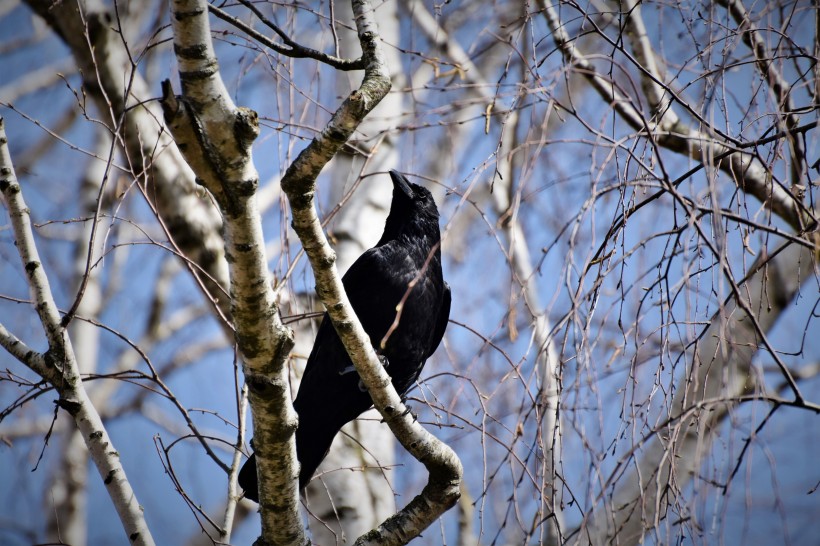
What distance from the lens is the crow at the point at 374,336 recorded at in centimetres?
338

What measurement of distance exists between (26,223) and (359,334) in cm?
108

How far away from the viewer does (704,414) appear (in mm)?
1593

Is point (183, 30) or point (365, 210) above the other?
point (365, 210)

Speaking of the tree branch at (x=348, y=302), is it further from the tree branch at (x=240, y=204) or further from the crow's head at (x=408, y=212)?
the crow's head at (x=408, y=212)

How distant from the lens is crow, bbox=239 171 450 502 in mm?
3375

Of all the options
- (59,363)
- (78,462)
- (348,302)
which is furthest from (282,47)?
(78,462)

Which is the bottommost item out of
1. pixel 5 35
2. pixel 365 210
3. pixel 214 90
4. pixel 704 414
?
pixel 704 414

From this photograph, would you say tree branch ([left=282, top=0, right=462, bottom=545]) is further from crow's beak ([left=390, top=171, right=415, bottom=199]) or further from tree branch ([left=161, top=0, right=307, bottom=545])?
crow's beak ([left=390, top=171, right=415, bottom=199])

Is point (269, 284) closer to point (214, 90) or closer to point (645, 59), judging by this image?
point (214, 90)

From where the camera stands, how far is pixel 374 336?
3.58 metres

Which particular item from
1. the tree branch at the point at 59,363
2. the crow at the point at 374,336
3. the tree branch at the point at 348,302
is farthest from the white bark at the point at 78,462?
the tree branch at the point at 348,302

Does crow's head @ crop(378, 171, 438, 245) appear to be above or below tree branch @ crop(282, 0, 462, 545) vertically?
above

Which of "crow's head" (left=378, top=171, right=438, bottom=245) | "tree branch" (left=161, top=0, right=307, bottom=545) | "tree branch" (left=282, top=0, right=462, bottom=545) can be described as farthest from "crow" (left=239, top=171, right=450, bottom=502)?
"tree branch" (left=161, top=0, right=307, bottom=545)

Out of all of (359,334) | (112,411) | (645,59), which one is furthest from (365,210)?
(112,411)
